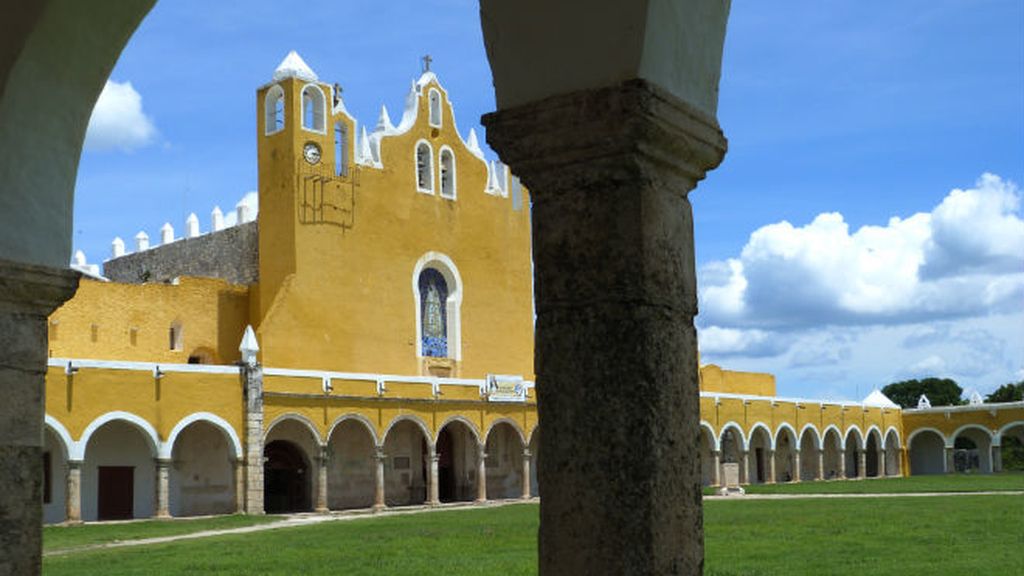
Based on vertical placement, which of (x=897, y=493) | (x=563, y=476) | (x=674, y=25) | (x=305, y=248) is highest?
(x=305, y=248)

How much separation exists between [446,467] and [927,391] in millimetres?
57753

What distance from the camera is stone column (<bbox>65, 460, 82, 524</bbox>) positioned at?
24203mm

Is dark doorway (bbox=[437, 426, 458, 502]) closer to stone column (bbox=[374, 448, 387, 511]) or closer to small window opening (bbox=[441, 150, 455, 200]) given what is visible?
stone column (bbox=[374, 448, 387, 511])

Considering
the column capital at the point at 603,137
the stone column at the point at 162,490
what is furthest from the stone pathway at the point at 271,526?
the column capital at the point at 603,137

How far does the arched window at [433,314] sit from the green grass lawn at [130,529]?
35.4 ft

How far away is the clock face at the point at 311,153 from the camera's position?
33125 mm

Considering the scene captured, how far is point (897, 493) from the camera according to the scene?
98.0 feet

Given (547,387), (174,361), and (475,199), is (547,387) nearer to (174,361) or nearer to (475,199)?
(174,361)

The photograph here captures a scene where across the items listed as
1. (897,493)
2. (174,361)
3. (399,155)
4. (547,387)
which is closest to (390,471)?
(174,361)

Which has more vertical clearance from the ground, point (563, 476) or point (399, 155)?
point (399, 155)

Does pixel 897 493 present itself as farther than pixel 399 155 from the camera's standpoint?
No

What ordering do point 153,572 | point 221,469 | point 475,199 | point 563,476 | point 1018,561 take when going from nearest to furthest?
point 563,476 → point 1018,561 → point 153,572 → point 221,469 → point 475,199

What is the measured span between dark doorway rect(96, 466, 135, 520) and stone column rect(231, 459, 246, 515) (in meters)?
2.22

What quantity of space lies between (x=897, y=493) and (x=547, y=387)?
93.6 ft
